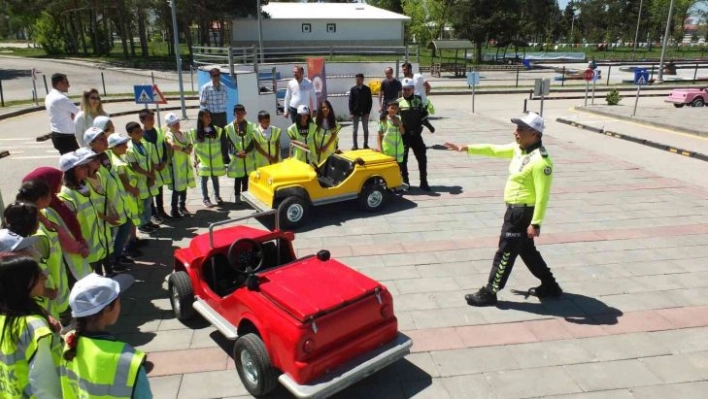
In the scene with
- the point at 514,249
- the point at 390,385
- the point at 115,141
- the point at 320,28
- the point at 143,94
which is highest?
the point at 320,28

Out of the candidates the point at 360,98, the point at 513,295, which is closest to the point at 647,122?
the point at 360,98

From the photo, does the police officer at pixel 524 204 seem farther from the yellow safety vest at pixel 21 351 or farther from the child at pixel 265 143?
the child at pixel 265 143

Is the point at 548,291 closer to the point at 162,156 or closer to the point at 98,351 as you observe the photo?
the point at 98,351

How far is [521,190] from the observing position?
5246mm

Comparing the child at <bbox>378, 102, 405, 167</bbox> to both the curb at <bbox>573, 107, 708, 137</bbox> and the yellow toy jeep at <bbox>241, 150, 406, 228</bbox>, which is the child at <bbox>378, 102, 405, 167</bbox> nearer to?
the yellow toy jeep at <bbox>241, 150, 406, 228</bbox>

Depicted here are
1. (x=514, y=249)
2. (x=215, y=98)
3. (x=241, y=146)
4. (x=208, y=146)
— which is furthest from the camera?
(x=215, y=98)

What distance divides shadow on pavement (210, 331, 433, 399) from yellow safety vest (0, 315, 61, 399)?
6.18 ft

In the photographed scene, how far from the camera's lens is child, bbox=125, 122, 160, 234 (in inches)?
283

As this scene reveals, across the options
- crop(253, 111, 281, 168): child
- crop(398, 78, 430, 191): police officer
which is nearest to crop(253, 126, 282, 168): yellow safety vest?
crop(253, 111, 281, 168): child

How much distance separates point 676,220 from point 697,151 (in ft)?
21.0

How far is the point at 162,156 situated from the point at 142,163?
1.40 feet

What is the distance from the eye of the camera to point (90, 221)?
5.23 m

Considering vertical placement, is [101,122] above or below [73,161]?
above

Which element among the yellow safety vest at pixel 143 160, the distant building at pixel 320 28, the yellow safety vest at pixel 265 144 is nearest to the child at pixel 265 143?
the yellow safety vest at pixel 265 144
